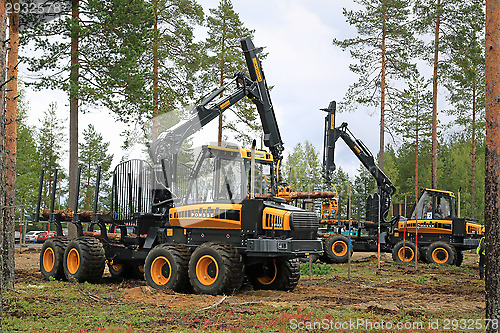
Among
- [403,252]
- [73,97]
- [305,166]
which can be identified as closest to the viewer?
[73,97]

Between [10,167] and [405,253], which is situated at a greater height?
[10,167]

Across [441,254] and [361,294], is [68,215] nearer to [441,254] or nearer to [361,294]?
[361,294]

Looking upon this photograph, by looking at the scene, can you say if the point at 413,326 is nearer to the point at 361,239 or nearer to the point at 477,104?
the point at 361,239

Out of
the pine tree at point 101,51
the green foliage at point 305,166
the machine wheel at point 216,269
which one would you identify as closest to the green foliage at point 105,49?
the pine tree at point 101,51

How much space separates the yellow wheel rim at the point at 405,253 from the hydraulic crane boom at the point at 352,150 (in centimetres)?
186

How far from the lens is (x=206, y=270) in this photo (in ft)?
38.5

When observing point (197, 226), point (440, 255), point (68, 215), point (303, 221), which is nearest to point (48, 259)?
point (68, 215)

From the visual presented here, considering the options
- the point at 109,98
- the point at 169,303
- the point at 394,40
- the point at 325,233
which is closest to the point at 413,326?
the point at 169,303

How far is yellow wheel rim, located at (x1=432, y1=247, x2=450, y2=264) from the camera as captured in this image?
2120cm

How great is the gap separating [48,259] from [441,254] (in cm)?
1474

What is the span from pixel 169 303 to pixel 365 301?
396cm

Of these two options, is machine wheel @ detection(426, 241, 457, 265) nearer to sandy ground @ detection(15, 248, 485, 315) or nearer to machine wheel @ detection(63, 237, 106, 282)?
sandy ground @ detection(15, 248, 485, 315)

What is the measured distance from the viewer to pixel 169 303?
1030 cm

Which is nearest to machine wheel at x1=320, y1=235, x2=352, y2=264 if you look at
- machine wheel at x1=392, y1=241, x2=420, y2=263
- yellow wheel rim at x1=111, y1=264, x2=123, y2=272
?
machine wheel at x1=392, y1=241, x2=420, y2=263
